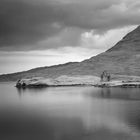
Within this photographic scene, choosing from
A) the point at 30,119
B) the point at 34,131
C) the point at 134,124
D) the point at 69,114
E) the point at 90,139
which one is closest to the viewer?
the point at 90,139

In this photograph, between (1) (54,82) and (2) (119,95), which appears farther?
(1) (54,82)

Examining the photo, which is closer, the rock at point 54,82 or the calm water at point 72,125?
the calm water at point 72,125

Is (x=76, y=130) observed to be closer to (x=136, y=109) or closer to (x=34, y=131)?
(x=34, y=131)

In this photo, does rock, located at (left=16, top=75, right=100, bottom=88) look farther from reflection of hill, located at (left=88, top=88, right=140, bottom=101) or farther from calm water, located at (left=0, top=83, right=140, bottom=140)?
calm water, located at (left=0, top=83, right=140, bottom=140)

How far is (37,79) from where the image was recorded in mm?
140875

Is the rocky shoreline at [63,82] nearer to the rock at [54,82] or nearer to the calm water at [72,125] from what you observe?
the rock at [54,82]

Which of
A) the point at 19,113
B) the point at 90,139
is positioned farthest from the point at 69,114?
the point at 90,139

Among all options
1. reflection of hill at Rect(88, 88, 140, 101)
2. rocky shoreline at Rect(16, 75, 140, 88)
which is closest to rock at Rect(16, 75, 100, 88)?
rocky shoreline at Rect(16, 75, 140, 88)

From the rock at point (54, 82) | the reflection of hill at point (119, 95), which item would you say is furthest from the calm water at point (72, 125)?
the rock at point (54, 82)

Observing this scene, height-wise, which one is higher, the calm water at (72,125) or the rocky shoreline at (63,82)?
the rocky shoreline at (63,82)

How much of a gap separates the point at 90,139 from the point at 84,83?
353ft

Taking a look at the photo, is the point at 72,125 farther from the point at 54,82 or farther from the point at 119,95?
the point at 54,82

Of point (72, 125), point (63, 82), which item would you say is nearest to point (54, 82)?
point (63, 82)

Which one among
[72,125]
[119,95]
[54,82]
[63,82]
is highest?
[54,82]
